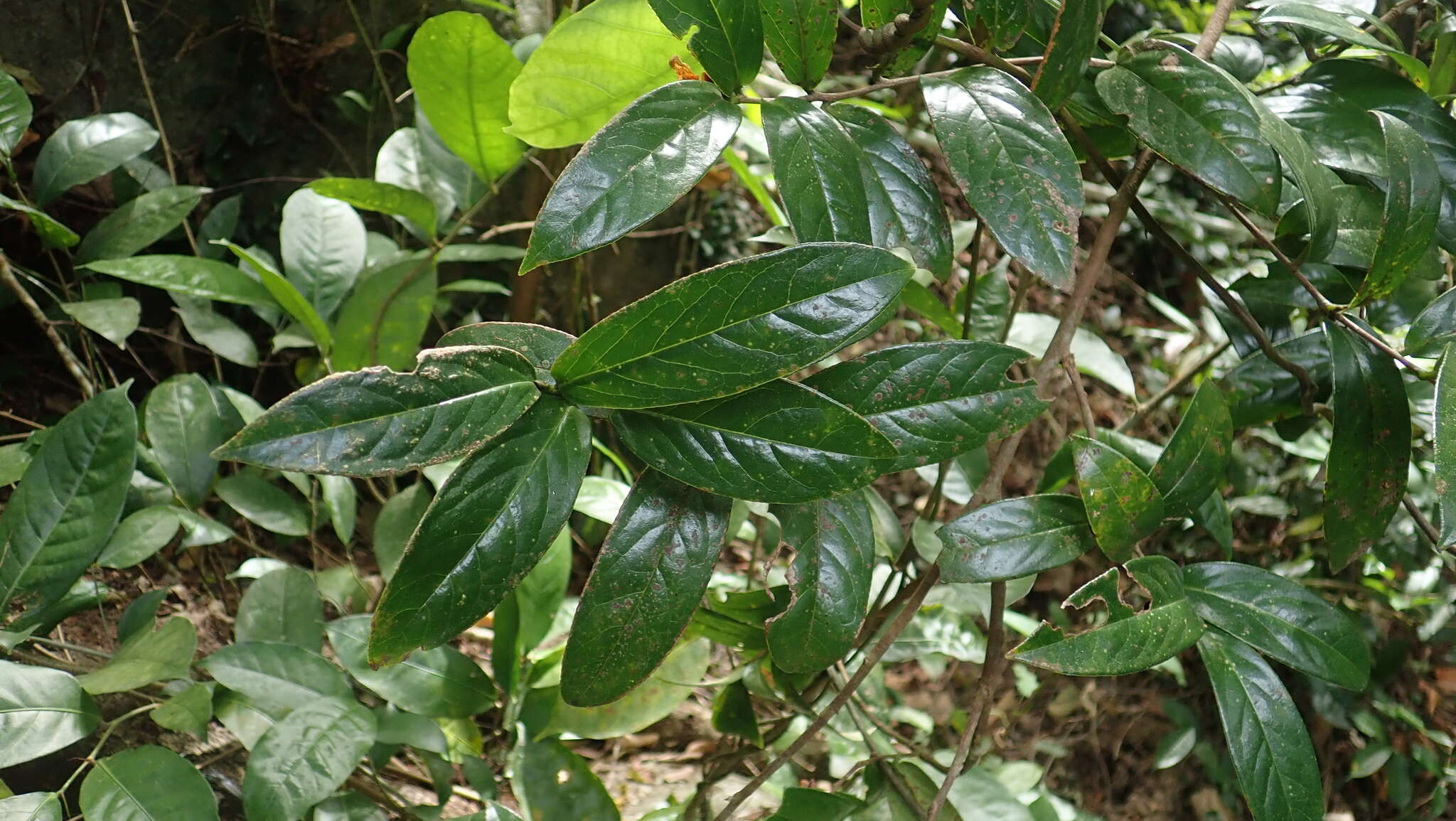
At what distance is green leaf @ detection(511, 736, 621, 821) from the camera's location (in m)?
1.01

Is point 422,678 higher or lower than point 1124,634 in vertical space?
lower

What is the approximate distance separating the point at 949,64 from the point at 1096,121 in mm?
1579

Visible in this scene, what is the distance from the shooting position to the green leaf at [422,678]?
1.01m

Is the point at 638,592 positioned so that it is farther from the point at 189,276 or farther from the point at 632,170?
the point at 189,276

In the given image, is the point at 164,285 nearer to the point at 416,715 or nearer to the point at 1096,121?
the point at 416,715

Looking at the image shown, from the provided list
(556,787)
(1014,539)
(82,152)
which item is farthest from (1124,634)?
(82,152)

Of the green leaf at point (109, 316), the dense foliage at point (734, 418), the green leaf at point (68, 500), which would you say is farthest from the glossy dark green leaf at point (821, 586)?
the green leaf at point (109, 316)

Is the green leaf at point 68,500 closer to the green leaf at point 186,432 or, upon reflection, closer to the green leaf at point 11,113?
the green leaf at point 186,432

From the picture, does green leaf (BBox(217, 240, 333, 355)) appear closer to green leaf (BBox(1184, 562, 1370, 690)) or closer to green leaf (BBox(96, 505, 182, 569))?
green leaf (BBox(96, 505, 182, 569))

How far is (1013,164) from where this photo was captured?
0.63 m

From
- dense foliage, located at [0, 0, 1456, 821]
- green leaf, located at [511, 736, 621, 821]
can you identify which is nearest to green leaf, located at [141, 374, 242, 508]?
dense foliage, located at [0, 0, 1456, 821]

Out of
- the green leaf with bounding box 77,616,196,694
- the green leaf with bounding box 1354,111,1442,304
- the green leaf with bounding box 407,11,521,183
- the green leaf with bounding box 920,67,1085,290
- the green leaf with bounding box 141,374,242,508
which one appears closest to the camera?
the green leaf with bounding box 920,67,1085,290

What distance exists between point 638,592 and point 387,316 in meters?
0.73

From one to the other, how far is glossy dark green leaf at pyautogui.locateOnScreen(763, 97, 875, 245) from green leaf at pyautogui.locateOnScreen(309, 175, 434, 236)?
56 centimetres
